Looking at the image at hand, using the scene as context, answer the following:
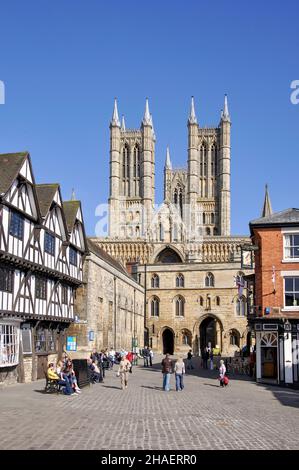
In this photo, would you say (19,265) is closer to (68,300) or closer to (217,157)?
(68,300)

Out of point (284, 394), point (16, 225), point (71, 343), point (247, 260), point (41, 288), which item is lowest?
point (284, 394)

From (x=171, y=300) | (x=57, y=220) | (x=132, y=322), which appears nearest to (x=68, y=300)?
(x=57, y=220)

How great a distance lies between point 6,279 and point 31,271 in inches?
101

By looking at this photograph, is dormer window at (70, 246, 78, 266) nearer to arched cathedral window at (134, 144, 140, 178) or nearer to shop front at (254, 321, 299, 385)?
shop front at (254, 321, 299, 385)

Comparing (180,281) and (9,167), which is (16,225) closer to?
(9,167)

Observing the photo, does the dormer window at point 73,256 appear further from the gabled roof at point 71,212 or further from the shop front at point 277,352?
the shop front at point 277,352

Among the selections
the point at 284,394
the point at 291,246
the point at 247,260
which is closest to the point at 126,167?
the point at 247,260

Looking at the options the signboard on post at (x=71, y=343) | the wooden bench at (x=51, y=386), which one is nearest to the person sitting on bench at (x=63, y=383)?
the wooden bench at (x=51, y=386)

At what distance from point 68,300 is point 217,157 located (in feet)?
294

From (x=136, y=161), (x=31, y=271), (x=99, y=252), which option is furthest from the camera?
(x=136, y=161)

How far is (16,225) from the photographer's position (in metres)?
24.5

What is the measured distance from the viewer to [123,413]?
15344 mm

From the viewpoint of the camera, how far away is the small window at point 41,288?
27.5 m

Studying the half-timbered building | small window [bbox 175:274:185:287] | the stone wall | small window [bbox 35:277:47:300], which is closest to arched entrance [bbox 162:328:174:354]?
small window [bbox 175:274:185:287]
